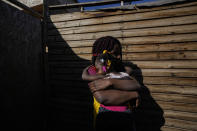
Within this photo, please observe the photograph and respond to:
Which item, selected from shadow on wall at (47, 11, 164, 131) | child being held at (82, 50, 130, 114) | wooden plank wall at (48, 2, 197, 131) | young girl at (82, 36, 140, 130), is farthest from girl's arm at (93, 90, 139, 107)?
shadow on wall at (47, 11, 164, 131)

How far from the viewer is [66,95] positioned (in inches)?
143

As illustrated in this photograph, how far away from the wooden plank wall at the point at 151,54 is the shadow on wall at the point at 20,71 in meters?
0.68

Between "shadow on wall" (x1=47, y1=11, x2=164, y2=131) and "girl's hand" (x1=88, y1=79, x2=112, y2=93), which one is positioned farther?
"shadow on wall" (x1=47, y1=11, x2=164, y2=131)

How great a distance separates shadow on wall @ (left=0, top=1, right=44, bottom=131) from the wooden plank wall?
0.68 meters

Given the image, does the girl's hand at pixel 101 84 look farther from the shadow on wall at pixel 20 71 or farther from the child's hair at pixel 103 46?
the shadow on wall at pixel 20 71

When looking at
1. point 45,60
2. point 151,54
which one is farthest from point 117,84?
point 45,60

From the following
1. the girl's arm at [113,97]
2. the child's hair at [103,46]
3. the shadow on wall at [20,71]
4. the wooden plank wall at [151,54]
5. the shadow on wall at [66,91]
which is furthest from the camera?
the shadow on wall at [66,91]

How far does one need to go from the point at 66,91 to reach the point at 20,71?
134 centimetres

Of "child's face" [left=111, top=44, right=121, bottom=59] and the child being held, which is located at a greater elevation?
"child's face" [left=111, top=44, right=121, bottom=59]

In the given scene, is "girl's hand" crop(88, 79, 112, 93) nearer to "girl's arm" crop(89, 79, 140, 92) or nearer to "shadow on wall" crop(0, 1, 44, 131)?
"girl's arm" crop(89, 79, 140, 92)

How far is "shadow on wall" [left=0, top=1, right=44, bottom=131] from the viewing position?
2.43 meters

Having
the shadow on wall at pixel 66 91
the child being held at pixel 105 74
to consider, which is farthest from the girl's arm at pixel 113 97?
the shadow on wall at pixel 66 91

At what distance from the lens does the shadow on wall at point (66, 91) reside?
343 centimetres

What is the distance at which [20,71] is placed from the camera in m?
2.76
